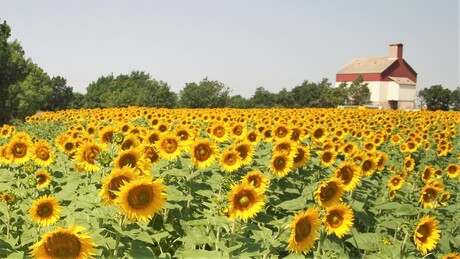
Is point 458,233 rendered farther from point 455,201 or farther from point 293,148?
point 293,148

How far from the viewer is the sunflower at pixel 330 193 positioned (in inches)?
143

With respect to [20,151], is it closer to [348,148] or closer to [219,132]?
[219,132]

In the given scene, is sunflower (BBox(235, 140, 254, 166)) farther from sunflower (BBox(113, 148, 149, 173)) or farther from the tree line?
the tree line

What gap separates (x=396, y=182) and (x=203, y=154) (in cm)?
276

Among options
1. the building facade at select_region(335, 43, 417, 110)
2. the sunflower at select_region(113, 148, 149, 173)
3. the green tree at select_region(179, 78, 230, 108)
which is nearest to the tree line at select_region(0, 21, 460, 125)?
the green tree at select_region(179, 78, 230, 108)

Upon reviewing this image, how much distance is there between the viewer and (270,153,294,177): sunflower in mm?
4887

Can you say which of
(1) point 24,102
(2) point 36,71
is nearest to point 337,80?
(2) point 36,71

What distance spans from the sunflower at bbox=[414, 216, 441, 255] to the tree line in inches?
1428

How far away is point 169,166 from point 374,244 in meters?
2.31

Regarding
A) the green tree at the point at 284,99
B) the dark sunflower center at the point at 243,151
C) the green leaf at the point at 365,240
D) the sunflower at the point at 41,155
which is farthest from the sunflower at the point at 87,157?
the green tree at the point at 284,99

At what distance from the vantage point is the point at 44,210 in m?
3.57

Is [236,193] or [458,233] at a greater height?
[236,193]

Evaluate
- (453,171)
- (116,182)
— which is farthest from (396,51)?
(116,182)

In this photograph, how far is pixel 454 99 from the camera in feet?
223
